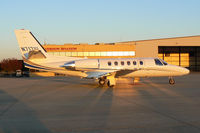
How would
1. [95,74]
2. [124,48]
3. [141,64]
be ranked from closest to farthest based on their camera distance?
1. [95,74]
2. [141,64]
3. [124,48]

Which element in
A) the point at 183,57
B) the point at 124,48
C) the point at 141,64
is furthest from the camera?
the point at 183,57

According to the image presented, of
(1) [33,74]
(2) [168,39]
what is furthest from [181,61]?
(1) [33,74]

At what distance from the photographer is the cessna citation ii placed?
20828 millimetres

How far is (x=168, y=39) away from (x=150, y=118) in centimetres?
4160

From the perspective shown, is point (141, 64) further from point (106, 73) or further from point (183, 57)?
point (183, 57)

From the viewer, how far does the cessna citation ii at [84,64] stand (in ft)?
68.3

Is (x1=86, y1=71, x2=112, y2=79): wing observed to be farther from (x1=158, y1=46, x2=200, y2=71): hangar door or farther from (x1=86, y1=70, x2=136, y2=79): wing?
(x1=158, y1=46, x2=200, y2=71): hangar door

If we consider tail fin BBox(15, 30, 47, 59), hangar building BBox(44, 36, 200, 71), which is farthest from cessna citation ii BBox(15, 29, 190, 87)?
hangar building BBox(44, 36, 200, 71)

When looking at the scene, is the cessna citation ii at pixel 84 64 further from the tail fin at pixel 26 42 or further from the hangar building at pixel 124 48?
the hangar building at pixel 124 48

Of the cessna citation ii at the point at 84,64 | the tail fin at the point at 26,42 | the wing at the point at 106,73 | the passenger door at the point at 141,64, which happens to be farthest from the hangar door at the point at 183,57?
the tail fin at the point at 26,42

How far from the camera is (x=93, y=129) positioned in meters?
7.48

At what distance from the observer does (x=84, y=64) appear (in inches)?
818

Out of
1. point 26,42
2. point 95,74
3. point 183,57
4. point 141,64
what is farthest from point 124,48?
point 26,42

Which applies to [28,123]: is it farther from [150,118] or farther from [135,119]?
[150,118]
